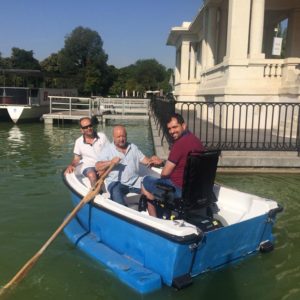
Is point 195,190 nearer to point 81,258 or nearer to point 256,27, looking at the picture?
point 81,258

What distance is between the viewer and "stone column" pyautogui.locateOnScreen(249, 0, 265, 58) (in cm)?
1371

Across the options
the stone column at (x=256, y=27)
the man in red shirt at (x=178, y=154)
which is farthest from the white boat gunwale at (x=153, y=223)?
the stone column at (x=256, y=27)

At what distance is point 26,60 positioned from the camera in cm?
9119

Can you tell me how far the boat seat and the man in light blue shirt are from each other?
27.9 inches

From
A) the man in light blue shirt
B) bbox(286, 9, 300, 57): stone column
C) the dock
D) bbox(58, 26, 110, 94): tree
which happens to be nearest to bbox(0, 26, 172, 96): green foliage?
bbox(58, 26, 110, 94): tree

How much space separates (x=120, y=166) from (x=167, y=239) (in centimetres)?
162

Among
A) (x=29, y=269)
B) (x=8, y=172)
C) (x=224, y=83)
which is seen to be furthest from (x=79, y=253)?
(x=224, y=83)

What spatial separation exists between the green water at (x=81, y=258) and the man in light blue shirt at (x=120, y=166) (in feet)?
3.11

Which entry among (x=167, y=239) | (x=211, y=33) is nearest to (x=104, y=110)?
(x=211, y=33)

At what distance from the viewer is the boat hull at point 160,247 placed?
4094mm

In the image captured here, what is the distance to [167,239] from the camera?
158 inches

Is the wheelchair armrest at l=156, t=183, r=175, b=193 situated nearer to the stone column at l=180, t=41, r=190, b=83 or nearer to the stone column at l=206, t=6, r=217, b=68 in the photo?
the stone column at l=206, t=6, r=217, b=68

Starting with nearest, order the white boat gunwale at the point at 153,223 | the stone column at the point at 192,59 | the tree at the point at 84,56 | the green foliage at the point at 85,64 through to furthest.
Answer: the white boat gunwale at the point at 153,223
the stone column at the point at 192,59
the green foliage at the point at 85,64
the tree at the point at 84,56

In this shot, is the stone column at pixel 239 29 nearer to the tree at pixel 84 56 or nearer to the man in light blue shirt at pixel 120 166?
the man in light blue shirt at pixel 120 166
